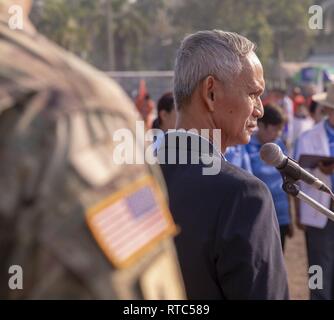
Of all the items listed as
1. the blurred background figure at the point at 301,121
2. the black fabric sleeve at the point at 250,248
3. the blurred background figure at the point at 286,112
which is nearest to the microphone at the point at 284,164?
the black fabric sleeve at the point at 250,248

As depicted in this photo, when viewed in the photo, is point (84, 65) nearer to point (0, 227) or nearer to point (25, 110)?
point (25, 110)

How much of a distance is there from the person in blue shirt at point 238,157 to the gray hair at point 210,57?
2.87 meters

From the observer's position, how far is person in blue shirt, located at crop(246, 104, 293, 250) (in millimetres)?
5336

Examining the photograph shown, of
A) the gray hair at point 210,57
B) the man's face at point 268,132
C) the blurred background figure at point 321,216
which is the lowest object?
the blurred background figure at point 321,216

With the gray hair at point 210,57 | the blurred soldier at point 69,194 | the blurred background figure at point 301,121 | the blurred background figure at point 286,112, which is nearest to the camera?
the blurred soldier at point 69,194

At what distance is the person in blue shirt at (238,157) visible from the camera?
17.0ft

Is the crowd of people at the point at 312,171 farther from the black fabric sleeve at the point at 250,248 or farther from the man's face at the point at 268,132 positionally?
the black fabric sleeve at the point at 250,248

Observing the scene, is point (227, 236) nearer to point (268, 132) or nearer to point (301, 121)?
point (268, 132)

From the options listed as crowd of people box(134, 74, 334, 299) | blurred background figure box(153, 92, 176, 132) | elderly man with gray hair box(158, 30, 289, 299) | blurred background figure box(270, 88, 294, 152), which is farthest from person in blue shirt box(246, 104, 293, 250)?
blurred background figure box(270, 88, 294, 152)

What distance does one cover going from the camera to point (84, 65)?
95 cm

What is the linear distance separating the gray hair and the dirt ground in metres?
3.85

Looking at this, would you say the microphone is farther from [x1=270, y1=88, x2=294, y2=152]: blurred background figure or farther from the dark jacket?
[x1=270, y1=88, x2=294, y2=152]: blurred background figure

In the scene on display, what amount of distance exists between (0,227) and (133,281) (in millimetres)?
172
